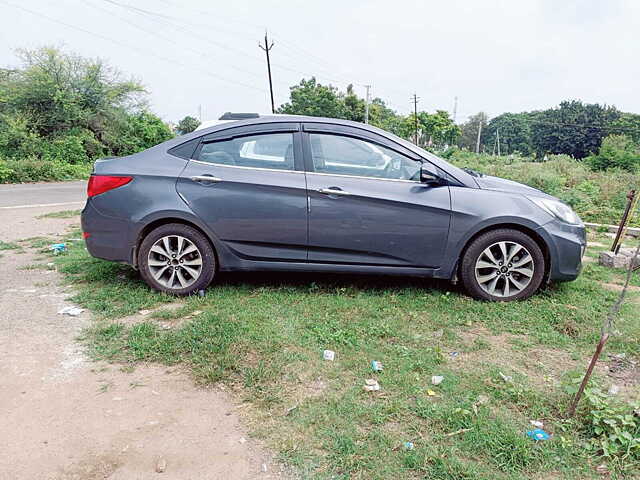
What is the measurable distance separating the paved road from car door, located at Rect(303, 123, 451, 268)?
812 centimetres

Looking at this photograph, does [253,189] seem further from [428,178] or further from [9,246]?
[9,246]

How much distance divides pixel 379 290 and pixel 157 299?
2.04 m

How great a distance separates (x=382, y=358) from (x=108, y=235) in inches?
107

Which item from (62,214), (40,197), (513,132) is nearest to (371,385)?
(62,214)

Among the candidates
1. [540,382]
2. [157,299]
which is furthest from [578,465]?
[157,299]

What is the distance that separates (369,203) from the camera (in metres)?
4.17

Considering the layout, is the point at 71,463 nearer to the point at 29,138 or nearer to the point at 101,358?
the point at 101,358

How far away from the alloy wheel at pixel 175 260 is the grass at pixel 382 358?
0.66 ft

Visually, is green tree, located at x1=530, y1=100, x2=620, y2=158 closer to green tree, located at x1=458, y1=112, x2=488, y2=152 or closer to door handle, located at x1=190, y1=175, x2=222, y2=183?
green tree, located at x1=458, y1=112, x2=488, y2=152

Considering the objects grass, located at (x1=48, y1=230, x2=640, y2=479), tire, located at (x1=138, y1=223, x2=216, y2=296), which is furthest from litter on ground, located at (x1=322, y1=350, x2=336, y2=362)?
tire, located at (x1=138, y1=223, x2=216, y2=296)

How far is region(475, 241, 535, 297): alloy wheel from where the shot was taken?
423 centimetres

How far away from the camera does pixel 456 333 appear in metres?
3.67

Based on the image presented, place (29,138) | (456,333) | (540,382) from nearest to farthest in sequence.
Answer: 1. (540,382)
2. (456,333)
3. (29,138)

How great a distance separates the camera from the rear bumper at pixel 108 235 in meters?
4.25
